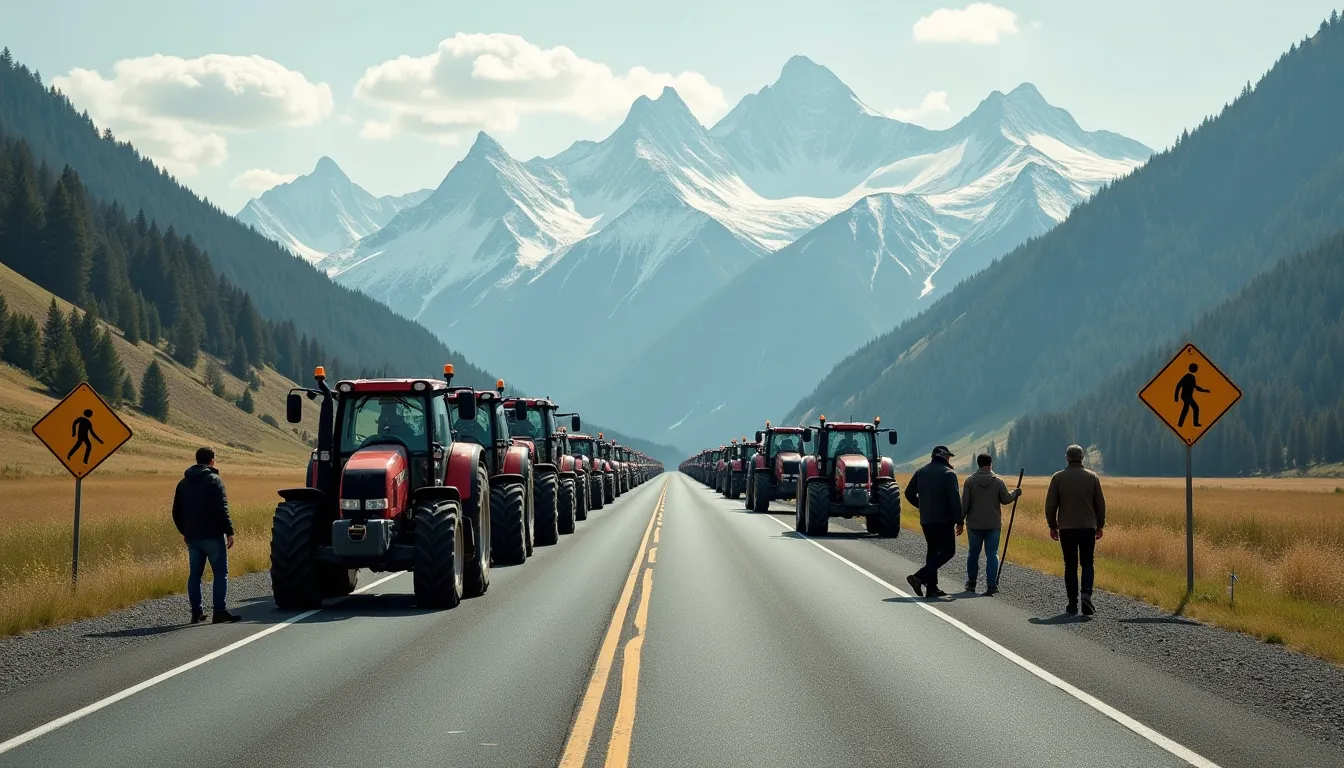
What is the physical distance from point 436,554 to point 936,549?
6884mm

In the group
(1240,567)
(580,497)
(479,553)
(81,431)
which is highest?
(81,431)

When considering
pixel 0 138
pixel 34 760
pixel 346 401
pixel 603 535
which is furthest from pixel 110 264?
pixel 34 760

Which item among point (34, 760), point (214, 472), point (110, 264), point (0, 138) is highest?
point (0, 138)

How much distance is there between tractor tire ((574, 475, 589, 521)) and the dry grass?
8706 mm

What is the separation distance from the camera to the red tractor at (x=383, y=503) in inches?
608

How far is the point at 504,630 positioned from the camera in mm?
13938

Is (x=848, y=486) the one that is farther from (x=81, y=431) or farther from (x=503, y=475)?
(x=81, y=431)

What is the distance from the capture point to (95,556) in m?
22.3

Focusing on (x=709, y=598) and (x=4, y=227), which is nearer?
(x=709, y=598)

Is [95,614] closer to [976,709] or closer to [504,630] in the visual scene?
[504,630]

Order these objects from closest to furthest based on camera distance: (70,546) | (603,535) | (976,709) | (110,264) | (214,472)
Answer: (976,709), (214,472), (70,546), (603,535), (110,264)

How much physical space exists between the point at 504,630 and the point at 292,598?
3519 mm

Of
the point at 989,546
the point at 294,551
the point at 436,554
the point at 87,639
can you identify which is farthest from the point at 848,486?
the point at 87,639

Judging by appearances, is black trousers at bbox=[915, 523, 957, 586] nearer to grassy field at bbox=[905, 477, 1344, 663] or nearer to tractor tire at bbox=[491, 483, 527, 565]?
grassy field at bbox=[905, 477, 1344, 663]
